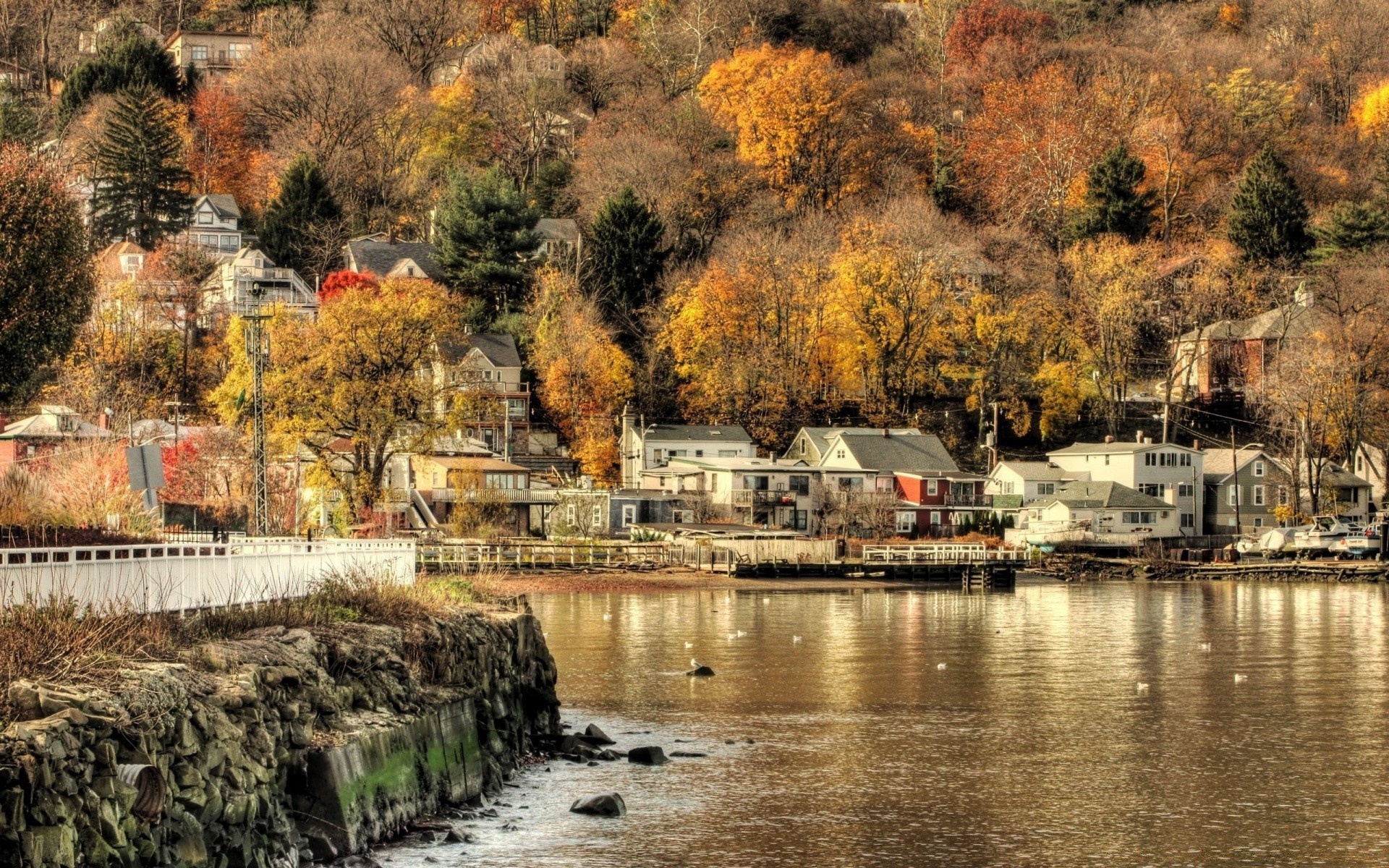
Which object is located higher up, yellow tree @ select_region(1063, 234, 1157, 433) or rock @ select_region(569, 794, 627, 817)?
yellow tree @ select_region(1063, 234, 1157, 433)

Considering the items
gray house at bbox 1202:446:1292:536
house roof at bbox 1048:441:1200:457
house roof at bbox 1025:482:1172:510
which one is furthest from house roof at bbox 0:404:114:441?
gray house at bbox 1202:446:1292:536

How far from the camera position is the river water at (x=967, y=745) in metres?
24.2

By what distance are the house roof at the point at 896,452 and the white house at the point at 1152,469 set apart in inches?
295

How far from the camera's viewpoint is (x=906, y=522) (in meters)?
88.1

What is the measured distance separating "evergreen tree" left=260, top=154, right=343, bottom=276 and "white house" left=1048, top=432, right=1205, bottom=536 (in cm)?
4927

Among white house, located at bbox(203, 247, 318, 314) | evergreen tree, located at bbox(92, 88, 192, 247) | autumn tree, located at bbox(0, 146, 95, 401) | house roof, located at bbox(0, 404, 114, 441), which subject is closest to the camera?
autumn tree, located at bbox(0, 146, 95, 401)

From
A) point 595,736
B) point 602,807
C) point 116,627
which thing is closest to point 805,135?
point 595,736

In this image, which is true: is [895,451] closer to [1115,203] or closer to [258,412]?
[1115,203]

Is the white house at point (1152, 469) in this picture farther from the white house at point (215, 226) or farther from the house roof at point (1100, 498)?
the white house at point (215, 226)

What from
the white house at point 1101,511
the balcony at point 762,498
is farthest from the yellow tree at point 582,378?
the white house at point 1101,511

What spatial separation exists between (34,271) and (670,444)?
5854 cm

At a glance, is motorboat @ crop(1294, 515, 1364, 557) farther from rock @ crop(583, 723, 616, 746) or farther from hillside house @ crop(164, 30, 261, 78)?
hillside house @ crop(164, 30, 261, 78)

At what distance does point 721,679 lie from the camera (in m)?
41.0

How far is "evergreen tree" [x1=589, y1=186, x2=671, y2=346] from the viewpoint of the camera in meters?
99.5
